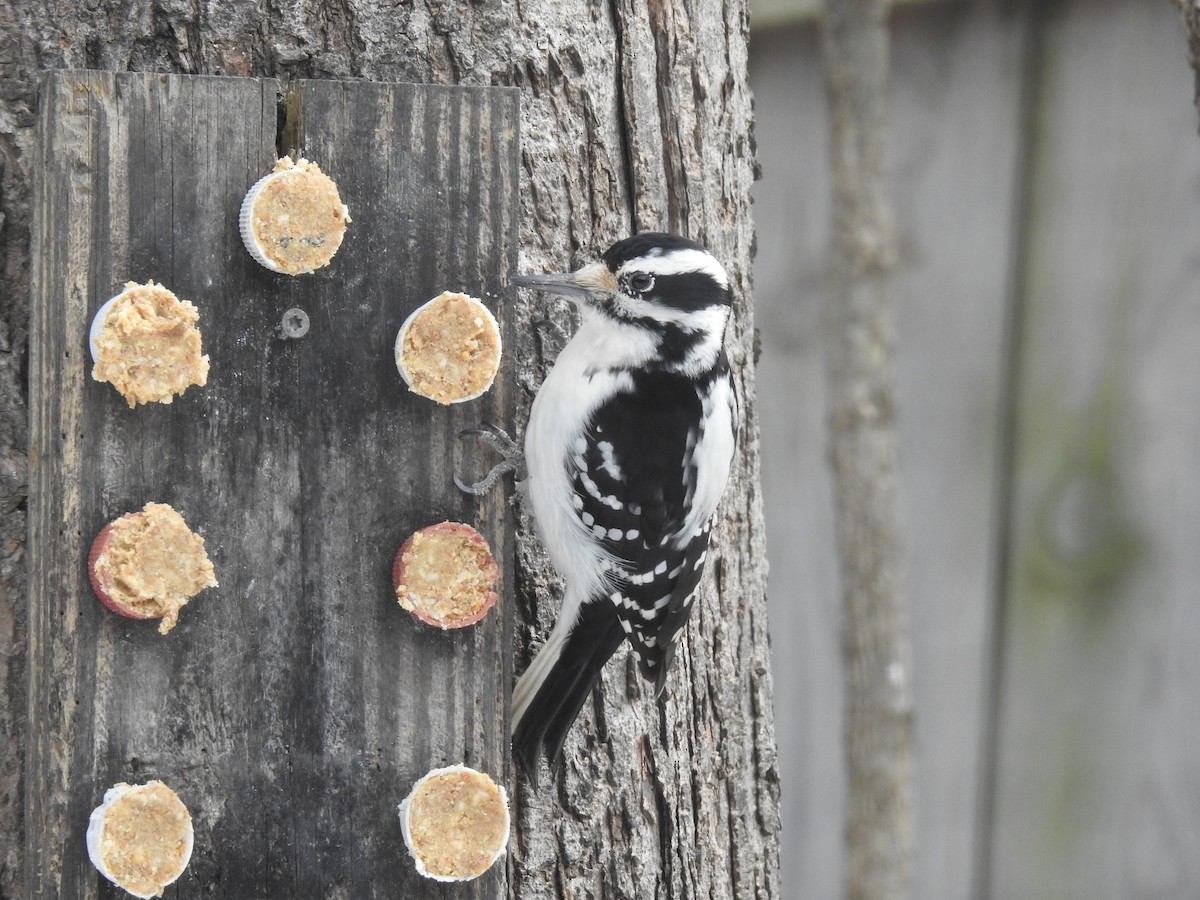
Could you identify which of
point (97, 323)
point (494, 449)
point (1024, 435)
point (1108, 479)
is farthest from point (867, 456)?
point (97, 323)

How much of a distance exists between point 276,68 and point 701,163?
0.69 meters

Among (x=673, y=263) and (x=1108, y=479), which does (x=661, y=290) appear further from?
(x=1108, y=479)

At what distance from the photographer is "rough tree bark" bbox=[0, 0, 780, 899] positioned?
1772 millimetres

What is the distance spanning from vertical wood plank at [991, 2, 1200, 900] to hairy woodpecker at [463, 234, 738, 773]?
48.5 inches

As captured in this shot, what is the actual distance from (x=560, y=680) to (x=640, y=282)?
59 centimetres

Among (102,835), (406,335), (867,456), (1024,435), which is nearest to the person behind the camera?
(102,835)

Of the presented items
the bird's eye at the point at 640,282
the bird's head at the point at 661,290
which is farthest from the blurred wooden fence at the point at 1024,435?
the bird's eye at the point at 640,282

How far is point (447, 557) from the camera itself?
5.38 ft

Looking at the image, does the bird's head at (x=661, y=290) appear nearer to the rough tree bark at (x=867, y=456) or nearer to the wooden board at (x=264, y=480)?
the wooden board at (x=264, y=480)

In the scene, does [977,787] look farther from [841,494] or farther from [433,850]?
[433,850]

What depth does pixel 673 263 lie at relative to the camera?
1.80 metres

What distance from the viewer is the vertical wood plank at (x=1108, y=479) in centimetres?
269

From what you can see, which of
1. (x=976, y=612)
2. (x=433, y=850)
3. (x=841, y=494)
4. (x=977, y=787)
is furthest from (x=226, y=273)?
(x=977, y=787)

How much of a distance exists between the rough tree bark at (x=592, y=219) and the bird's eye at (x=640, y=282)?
16cm
